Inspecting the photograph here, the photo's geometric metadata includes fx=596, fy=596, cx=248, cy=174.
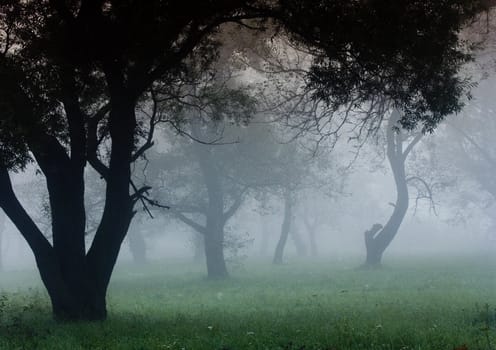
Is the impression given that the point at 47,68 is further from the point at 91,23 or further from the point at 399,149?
the point at 399,149

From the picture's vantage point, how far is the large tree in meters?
12.2

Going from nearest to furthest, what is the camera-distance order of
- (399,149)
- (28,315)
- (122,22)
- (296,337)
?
(296,337) < (122,22) < (28,315) < (399,149)

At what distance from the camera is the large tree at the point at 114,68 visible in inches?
479

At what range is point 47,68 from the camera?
1257 centimetres

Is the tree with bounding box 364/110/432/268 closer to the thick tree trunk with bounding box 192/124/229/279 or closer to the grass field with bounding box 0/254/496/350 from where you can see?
the thick tree trunk with bounding box 192/124/229/279

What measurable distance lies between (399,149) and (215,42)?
2211 cm

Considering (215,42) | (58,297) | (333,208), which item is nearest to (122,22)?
(215,42)

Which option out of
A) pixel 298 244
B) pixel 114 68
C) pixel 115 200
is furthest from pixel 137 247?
pixel 114 68

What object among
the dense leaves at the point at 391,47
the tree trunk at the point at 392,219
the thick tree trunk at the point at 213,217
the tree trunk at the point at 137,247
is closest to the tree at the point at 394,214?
the tree trunk at the point at 392,219

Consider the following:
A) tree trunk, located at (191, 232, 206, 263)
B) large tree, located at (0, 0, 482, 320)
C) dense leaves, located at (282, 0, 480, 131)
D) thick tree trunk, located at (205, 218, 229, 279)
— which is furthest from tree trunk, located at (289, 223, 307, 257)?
large tree, located at (0, 0, 482, 320)

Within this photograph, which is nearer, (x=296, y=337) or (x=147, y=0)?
(x=296, y=337)

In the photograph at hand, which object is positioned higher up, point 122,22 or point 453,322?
point 122,22

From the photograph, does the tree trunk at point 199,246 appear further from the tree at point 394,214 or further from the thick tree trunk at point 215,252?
the tree at point 394,214

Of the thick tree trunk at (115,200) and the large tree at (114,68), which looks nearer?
the large tree at (114,68)
